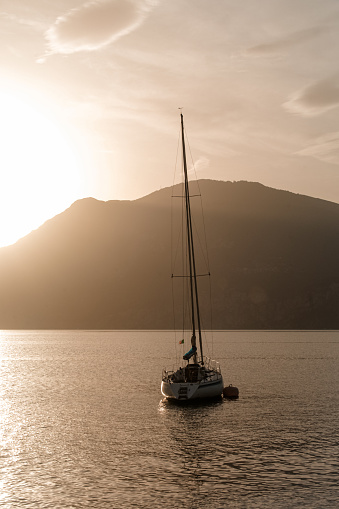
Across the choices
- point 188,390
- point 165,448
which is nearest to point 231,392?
point 188,390

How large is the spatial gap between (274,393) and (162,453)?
30047 mm

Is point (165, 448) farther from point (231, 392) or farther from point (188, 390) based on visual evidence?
point (231, 392)

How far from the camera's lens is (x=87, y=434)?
40.7 meters

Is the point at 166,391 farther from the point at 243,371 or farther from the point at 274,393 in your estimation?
the point at 243,371

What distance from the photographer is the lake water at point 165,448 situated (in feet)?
86.0

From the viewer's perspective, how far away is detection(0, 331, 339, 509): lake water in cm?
2620

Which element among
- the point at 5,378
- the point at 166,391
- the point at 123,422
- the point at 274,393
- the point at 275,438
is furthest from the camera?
the point at 5,378

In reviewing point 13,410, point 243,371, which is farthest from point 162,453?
point 243,371

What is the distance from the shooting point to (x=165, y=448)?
35.7 metres

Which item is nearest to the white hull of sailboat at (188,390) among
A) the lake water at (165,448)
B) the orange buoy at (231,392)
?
the lake water at (165,448)

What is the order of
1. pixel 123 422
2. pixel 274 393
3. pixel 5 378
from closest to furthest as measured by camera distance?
pixel 123 422 → pixel 274 393 → pixel 5 378

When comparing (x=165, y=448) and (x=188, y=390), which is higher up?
(x=188, y=390)

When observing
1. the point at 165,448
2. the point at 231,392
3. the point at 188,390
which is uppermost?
the point at 188,390

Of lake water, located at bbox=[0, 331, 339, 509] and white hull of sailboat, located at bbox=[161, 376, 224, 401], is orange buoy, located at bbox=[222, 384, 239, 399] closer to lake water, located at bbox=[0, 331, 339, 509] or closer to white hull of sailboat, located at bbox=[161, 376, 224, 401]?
lake water, located at bbox=[0, 331, 339, 509]
